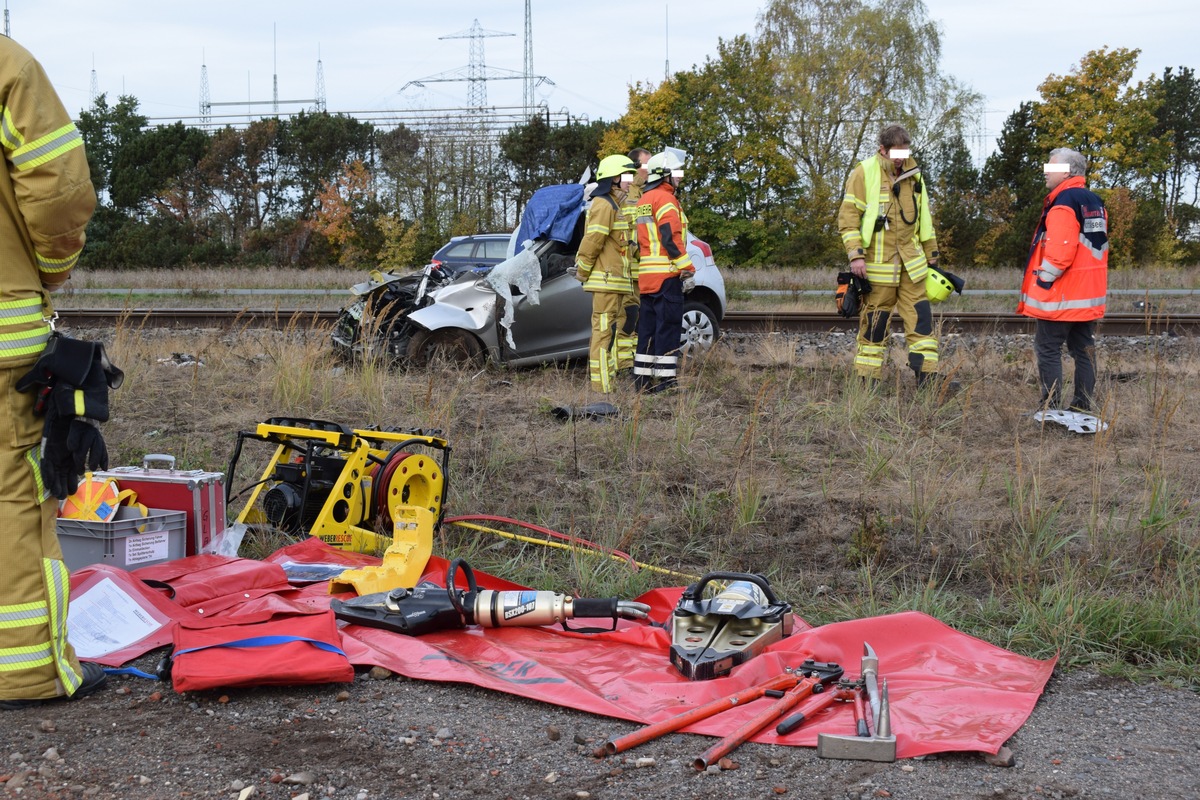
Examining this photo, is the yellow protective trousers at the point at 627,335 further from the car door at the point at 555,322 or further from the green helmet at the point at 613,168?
the green helmet at the point at 613,168

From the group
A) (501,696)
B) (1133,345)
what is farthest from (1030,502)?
(1133,345)

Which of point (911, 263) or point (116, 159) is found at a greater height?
point (116, 159)

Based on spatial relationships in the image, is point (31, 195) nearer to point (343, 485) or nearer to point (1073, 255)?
point (343, 485)

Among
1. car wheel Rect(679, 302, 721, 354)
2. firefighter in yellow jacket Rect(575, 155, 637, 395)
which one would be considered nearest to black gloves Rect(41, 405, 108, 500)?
firefighter in yellow jacket Rect(575, 155, 637, 395)

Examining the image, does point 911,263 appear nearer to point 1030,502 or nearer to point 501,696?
point 1030,502

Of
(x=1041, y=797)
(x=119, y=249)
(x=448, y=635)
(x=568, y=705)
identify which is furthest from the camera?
(x=119, y=249)

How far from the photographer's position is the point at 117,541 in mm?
4148

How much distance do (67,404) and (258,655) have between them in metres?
0.97

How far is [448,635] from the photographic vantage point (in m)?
3.82

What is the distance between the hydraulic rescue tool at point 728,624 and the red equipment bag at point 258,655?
1.13 meters

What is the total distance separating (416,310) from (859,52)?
29748 millimetres

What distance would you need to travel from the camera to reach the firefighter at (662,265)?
7645mm

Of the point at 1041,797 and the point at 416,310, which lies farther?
the point at 416,310

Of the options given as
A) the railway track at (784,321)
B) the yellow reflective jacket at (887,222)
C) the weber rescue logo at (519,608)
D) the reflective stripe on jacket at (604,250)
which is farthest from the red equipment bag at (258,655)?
the railway track at (784,321)
